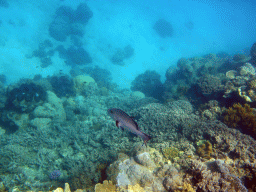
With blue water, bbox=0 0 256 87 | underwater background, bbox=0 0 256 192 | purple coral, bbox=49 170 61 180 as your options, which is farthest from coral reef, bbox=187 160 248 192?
blue water, bbox=0 0 256 87

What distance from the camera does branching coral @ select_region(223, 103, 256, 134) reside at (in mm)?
5152

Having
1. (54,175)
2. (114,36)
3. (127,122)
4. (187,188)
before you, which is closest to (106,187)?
(187,188)

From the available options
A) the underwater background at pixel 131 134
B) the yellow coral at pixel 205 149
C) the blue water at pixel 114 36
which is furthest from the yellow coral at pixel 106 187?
the blue water at pixel 114 36

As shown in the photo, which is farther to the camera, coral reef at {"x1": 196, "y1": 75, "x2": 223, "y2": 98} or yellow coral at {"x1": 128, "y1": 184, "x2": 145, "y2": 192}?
coral reef at {"x1": 196, "y1": 75, "x2": 223, "y2": 98}

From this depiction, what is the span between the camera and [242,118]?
5.39 metres

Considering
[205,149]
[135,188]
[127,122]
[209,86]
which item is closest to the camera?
[127,122]

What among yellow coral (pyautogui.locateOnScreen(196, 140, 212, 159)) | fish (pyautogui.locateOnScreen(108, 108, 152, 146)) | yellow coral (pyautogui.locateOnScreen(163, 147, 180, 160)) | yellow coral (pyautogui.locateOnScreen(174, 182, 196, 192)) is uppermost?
fish (pyautogui.locateOnScreen(108, 108, 152, 146))

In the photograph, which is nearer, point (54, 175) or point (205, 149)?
point (205, 149)

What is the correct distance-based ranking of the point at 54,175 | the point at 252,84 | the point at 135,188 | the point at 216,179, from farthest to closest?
the point at 252,84 → the point at 54,175 → the point at 135,188 → the point at 216,179

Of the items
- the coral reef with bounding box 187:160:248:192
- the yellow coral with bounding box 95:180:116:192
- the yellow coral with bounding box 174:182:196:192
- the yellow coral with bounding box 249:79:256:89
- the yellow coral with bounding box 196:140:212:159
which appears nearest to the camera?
the coral reef with bounding box 187:160:248:192

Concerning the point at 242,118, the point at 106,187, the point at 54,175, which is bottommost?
the point at 54,175

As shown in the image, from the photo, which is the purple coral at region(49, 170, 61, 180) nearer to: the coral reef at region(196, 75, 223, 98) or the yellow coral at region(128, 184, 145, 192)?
the yellow coral at region(128, 184, 145, 192)

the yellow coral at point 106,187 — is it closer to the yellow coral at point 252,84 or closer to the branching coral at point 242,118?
the branching coral at point 242,118

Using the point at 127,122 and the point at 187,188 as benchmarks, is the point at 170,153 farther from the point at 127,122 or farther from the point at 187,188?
the point at 127,122
